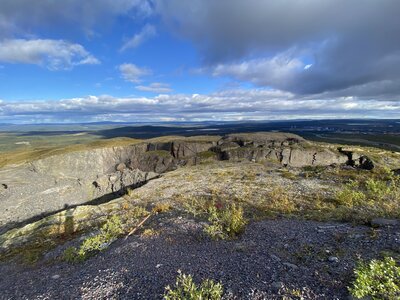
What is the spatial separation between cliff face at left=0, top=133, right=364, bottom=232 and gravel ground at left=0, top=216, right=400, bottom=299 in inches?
989

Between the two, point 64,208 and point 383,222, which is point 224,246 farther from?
point 64,208

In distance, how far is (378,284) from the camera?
25.2 ft

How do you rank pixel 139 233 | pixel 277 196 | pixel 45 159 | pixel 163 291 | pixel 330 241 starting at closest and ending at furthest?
pixel 163 291
pixel 330 241
pixel 139 233
pixel 277 196
pixel 45 159

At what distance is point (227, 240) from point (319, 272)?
4854 millimetres

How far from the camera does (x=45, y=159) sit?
56500mm

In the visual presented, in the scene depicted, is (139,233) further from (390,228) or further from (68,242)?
(390,228)

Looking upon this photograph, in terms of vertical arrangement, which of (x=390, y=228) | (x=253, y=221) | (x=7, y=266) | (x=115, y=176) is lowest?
(x=115, y=176)

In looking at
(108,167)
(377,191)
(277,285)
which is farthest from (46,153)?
(277,285)

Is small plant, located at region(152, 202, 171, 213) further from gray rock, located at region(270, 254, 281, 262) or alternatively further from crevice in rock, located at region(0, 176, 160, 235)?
crevice in rock, located at region(0, 176, 160, 235)

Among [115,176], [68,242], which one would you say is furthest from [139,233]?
[115,176]

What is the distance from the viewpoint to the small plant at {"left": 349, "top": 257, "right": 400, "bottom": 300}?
7.38 meters

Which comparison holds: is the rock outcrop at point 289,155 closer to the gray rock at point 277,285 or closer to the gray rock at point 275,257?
the gray rock at point 275,257

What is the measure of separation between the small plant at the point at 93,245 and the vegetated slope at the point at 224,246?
0.21 m

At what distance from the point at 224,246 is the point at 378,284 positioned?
6.42 metres
